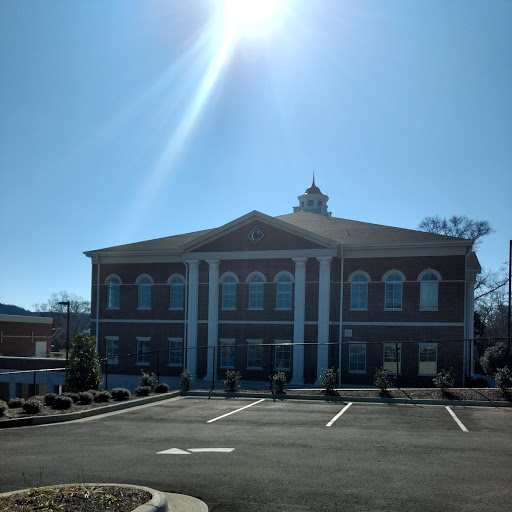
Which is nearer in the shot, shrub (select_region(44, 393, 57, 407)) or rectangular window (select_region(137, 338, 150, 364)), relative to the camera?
shrub (select_region(44, 393, 57, 407))

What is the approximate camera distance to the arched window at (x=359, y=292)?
32.6 meters

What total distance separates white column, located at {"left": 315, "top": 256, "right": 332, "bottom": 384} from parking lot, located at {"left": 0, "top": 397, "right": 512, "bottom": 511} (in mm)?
13853

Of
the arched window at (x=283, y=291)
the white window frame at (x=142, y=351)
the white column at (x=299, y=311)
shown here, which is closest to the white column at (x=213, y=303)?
the arched window at (x=283, y=291)

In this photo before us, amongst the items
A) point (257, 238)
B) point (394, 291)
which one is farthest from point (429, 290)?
point (257, 238)

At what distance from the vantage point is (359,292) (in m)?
32.7

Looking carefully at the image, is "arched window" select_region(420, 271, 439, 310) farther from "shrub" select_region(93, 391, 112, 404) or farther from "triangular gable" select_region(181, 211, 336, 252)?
"shrub" select_region(93, 391, 112, 404)

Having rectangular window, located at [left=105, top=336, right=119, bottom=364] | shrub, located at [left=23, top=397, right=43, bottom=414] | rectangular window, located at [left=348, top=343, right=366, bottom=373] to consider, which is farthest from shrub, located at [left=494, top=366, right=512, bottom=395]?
rectangular window, located at [left=105, top=336, right=119, bottom=364]

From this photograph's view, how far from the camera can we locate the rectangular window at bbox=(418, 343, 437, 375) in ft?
102

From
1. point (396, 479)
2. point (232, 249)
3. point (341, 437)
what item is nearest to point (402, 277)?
point (232, 249)

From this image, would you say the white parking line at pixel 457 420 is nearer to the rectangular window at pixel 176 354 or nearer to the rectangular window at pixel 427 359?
the rectangular window at pixel 427 359

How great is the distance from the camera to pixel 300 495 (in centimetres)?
819

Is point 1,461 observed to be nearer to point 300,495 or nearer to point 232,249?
point 300,495

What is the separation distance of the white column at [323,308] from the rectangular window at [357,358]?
1234 mm

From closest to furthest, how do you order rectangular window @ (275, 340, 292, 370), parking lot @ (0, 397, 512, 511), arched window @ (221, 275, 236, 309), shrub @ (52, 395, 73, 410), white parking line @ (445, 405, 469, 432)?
parking lot @ (0, 397, 512, 511) < white parking line @ (445, 405, 469, 432) < shrub @ (52, 395, 73, 410) < rectangular window @ (275, 340, 292, 370) < arched window @ (221, 275, 236, 309)
